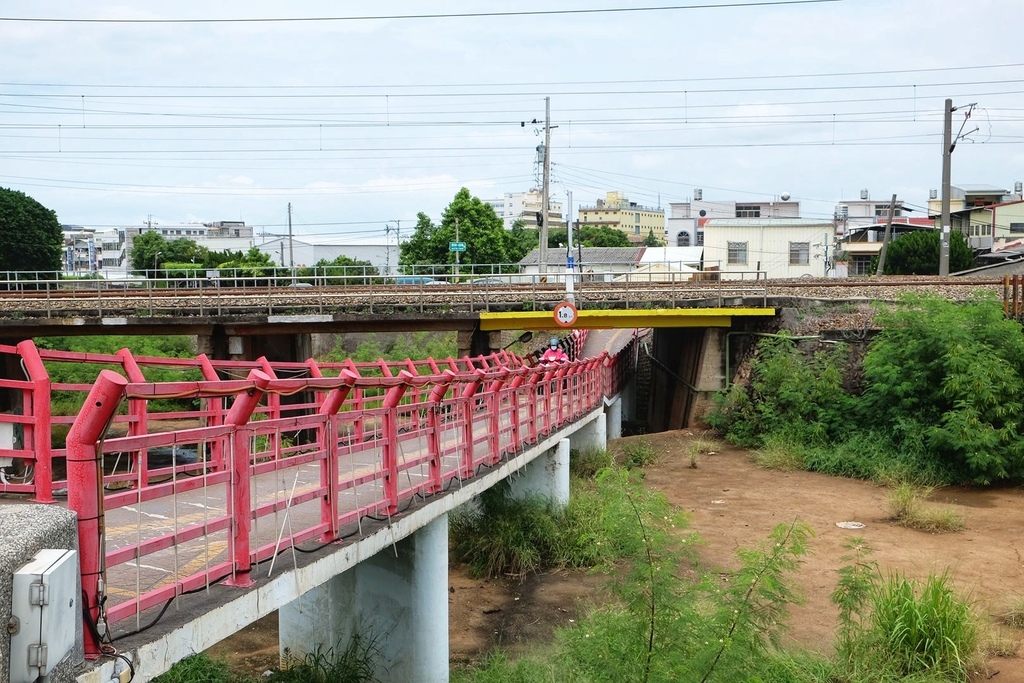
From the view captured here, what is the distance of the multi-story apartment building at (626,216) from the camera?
15712 cm

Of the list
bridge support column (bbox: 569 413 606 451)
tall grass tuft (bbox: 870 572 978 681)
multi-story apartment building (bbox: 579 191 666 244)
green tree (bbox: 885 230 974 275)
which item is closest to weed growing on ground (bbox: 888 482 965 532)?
bridge support column (bbox: 569 413 606 451)

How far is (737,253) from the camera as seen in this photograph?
51.9 m

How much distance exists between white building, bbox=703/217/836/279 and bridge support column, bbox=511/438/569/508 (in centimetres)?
3625

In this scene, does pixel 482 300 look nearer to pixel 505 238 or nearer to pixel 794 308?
pixel 794 308

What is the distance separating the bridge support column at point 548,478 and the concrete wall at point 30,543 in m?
11.2

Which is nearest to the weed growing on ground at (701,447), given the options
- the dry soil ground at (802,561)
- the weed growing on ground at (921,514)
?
the dry soil ground at (802,561)

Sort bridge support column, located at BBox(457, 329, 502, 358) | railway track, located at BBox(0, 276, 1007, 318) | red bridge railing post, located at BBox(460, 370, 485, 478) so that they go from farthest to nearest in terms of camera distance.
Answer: bridge support column, located at BBox(457, 329, 502, 358)
railway track, located at BBox(0, 276, 1007, 318)
red bridge railing post, located at BBox(460, 370, 485, 478)

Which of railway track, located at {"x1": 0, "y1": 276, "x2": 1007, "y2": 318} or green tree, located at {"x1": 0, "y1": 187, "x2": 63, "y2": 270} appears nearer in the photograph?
railway track, located at {"x1": 0, "y1": 276, "x2": 1007, "y2": 318}

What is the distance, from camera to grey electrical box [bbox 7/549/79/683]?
10.9ft

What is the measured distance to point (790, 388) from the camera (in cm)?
2325

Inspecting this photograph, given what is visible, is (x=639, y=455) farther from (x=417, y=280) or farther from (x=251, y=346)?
(x=417, y=280)

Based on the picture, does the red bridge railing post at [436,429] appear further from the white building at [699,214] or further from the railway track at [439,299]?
the white building at [699,214]

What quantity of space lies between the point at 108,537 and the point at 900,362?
62.3ft

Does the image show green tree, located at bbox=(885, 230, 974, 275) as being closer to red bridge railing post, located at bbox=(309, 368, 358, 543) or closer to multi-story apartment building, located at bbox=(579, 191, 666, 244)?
red bridge railing post, located at bbox=(309, 368, 358, 543)
